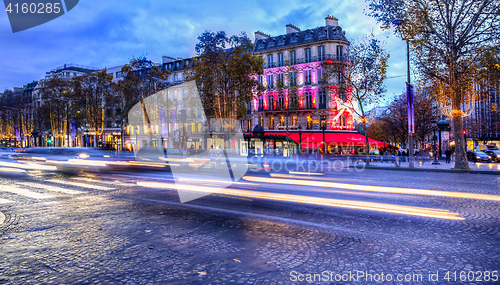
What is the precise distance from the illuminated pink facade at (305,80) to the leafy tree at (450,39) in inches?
807

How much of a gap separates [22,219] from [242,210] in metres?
5.13

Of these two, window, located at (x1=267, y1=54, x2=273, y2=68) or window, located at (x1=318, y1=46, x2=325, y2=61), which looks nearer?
window, located at (x1=318, y1=46, x2=325, y2=61)

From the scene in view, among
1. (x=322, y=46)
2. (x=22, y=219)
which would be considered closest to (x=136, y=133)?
(x=322, y=46)

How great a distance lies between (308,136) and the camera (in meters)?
40.8

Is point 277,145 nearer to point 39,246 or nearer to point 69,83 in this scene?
point 39,246

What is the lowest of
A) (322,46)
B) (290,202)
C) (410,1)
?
(290,202)

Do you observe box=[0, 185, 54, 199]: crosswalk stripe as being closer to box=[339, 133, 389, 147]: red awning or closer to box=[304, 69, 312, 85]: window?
Answer: box=[339, 133, 389, 147]: red awning

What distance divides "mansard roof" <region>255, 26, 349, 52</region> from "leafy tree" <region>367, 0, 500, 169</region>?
74.8ft

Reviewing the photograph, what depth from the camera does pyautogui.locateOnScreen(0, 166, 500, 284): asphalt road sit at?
3.86 meters

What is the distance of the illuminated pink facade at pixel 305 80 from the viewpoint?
42812 millimetres

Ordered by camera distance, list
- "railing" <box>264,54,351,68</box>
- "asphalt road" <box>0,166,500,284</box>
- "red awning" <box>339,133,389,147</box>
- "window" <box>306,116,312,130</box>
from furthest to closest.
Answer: "window" <box>306,116,312,130</box> → "railing" <box>264,54,351,68</box> → "red awning" <box>339,133,389,147</box> → "asphalt road" <box>0,166,500,284</box>

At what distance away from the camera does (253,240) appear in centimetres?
517

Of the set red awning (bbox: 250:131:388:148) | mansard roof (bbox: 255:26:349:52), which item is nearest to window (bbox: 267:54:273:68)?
mansard roof (bbox: 255:26:349:52)

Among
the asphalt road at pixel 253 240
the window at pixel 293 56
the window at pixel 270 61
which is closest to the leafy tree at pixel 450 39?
the asphalt road at pixel 253 240
